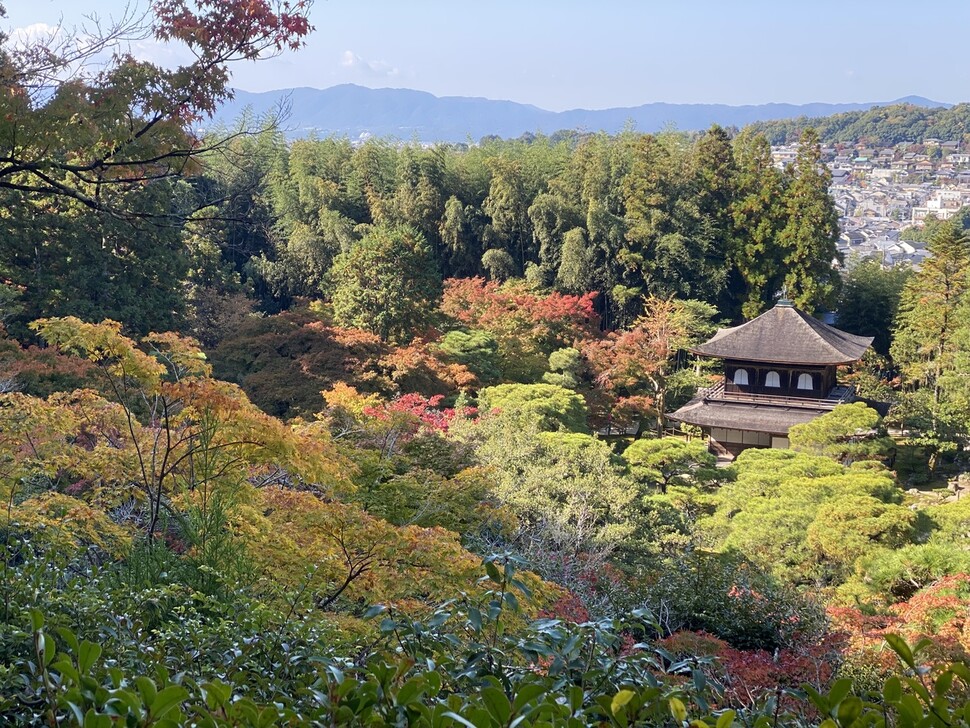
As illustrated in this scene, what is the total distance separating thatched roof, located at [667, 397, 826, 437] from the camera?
14453 millimetres

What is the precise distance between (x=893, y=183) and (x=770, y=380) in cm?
7076

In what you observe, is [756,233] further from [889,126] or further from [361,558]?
[889,126]

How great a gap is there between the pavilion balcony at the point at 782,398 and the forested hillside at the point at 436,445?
949 millimetres

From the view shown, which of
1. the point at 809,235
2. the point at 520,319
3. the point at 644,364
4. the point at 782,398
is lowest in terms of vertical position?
the point at 782,398

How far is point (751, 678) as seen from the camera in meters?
5.03

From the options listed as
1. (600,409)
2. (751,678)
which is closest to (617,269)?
(600,409)

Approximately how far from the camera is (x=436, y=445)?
8.95 meters

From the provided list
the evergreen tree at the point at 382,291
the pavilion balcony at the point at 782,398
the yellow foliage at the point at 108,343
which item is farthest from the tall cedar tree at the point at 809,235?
the yellow foliage at the point at 108,343

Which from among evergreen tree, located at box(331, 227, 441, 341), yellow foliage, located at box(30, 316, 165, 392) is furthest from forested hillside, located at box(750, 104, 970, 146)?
yellow foliage, located at box(30, 316, 165, 392)

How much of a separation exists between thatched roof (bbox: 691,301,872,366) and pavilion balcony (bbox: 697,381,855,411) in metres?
0.69

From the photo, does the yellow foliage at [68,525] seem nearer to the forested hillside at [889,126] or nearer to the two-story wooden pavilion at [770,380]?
the two-story wooden pavilion at [770,380]

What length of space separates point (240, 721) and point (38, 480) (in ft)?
17.3

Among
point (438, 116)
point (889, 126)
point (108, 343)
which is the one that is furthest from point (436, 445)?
point (438, 116)

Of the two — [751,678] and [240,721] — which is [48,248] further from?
[240,721]
